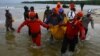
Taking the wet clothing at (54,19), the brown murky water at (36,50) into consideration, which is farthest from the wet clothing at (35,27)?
the wet clothing at (54,19)

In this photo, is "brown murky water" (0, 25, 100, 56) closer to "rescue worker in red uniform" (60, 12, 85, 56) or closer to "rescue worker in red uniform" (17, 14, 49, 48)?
"rescue worker in red uniform" (17, 14, 49, 48)

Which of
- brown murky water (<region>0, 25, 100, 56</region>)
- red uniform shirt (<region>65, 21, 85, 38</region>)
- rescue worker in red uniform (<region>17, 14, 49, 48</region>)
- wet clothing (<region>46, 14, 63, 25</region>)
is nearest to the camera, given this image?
red uniform shirt (<region>65, 21, 85, 38</region>)

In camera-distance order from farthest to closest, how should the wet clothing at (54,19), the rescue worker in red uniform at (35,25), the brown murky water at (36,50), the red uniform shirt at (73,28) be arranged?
1. the wet clothing at (54,19)
2. the brown murky water at (36,50)
3. the rescue worker in red uniform at (35,25)
4. the red uniform shirt at (73,28)

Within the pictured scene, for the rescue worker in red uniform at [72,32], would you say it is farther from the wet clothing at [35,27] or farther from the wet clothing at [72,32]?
the wet clothing at [35,27]

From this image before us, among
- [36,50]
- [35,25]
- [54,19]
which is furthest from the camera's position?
Answer: [54,19]

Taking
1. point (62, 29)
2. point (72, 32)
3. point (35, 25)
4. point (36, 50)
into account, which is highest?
point (35, 25)

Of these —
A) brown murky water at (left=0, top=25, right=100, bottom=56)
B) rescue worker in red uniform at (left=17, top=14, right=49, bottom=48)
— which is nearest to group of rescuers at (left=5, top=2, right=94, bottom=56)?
rescue worker in red uniform at (left=17, top=14, right=49, bottom=48)

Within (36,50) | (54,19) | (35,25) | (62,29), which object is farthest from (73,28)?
(54,19)

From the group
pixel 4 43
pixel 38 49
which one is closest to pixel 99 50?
pixel 38 49

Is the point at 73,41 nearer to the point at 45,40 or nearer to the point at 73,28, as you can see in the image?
the point at 73,28

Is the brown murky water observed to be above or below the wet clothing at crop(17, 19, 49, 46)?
below

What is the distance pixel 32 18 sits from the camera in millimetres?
10016

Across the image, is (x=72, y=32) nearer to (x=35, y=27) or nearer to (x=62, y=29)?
(x=35, y=27)

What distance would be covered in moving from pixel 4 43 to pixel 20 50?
6.33 feet
